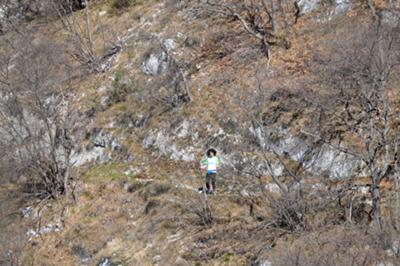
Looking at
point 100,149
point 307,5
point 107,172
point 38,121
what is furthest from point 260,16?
point 38,121

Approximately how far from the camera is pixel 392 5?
67.6 feet

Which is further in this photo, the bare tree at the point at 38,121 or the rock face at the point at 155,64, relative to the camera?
the rock face at the point at 155,64

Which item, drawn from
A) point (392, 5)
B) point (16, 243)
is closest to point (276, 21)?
point (392, 5)

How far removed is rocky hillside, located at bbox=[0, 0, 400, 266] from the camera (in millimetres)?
15367

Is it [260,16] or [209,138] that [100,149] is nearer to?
[209,138]

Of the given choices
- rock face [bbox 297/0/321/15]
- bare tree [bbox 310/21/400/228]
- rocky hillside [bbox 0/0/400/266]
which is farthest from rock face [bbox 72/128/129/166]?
rock face [bbox 297/0/321/15]

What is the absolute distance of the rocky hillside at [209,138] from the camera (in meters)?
15.4

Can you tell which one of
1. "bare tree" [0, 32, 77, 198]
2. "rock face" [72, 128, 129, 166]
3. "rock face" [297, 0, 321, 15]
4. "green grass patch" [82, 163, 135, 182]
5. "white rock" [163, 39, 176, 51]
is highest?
"rock face" [297, 0, 321, 15]

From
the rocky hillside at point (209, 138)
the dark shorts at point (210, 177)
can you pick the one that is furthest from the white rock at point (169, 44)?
the dark shorts at point (210, 177)

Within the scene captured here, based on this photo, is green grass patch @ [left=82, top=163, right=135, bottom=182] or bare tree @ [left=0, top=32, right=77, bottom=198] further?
bare tree @ [left=0, top=32, right=77, bottom=198]

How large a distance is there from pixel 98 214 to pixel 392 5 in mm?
11939

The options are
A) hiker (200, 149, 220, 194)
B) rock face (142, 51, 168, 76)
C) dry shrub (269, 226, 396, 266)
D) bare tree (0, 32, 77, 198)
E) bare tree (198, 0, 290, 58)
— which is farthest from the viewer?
rock face (142, 51, 168, 76)

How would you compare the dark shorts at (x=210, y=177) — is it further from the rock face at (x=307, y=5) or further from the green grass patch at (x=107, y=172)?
the rock face at (x=307, y=5)

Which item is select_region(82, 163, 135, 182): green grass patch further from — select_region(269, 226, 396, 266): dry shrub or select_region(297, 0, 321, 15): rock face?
select_region(297, 0, 321, 15): rock face
